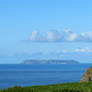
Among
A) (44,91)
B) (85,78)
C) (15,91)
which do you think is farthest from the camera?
(85,78)

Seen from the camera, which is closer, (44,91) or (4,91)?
(4,91)

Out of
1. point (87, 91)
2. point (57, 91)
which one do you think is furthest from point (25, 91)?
point (87, 91)

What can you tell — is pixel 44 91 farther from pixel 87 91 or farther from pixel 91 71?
pixel 91 71

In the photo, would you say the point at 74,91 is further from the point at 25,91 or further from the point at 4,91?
the point at 4,91

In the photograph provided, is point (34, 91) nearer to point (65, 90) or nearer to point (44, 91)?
point (44, 91)

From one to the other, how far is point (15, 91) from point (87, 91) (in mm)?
5423

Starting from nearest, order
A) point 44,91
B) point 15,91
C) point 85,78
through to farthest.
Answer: point 15,91 < point 44,91 < point 85,78

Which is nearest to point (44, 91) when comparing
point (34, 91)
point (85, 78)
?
point (34, 91)

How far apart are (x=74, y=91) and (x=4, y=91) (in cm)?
526

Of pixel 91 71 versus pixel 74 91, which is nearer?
pixel 74 91

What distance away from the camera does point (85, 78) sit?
37812mm

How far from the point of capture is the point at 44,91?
22.5 m

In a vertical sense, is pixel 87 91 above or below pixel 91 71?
below

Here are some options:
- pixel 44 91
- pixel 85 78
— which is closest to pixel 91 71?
pixel 85 78
